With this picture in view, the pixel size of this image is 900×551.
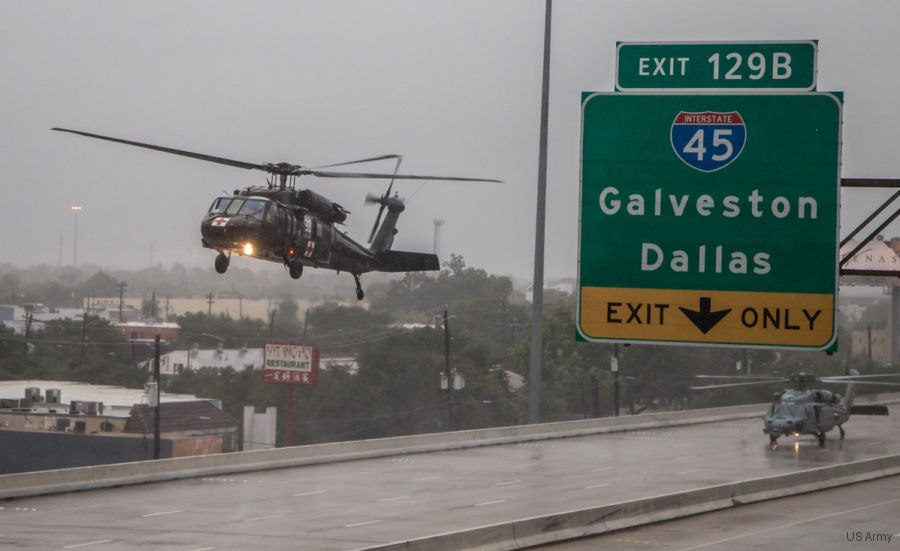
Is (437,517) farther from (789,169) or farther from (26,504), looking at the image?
(789,169)

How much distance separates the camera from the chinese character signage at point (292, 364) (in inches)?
3460

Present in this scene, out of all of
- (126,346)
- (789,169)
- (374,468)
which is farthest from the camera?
(126,346)

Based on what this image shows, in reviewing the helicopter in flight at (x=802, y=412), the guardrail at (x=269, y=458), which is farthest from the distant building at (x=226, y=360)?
the helicopter in flight at (x=802, y=412)

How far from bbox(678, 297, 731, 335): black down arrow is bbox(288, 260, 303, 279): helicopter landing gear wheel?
13.0 meters

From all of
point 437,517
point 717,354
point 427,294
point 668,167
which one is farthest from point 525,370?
point 668,167

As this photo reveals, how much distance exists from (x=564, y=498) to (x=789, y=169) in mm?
29057

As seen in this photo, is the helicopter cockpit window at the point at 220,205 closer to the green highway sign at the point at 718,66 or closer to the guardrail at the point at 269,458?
the guardrail at the point at 269,458

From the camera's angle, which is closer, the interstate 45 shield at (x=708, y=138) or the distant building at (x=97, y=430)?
the interstate 45 shield at (x=708, y=138)

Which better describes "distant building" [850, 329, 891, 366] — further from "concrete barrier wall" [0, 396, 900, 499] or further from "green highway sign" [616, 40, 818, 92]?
"green highway sign" [616, 40, 818, 92]

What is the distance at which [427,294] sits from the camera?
133500 mm

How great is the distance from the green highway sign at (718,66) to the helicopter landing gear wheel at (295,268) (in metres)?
→ 12.7

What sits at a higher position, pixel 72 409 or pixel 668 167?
pixel 668 167

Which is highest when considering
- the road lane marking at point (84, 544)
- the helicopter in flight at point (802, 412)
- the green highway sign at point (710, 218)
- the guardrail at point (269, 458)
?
the green highway sign at point (710, 218)

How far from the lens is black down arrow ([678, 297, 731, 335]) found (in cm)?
1170
